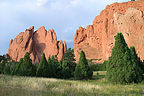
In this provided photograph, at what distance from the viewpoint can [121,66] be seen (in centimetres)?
1091

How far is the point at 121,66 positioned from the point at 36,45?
2055 inches

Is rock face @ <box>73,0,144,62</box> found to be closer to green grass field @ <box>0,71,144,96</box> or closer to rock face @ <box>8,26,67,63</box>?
rock face @ <box>8,26,67,63</box>

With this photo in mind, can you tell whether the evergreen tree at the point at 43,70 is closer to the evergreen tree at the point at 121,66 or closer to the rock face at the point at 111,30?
the evergreen tree at the point at 121,66

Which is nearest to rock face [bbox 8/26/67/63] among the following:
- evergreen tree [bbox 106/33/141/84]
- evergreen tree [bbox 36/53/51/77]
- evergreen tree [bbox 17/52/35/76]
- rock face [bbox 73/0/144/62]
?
rock face [bbox 73/0/144/62]

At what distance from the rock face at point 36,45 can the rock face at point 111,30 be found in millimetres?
9304

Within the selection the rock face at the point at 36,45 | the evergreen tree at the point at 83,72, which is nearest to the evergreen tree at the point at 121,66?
the evergreen tree at the point at 83,72

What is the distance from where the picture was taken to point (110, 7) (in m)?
49.7

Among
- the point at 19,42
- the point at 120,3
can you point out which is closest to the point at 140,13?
the point at 120,3

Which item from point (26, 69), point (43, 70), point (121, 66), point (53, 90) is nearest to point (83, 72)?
point (43, 70)

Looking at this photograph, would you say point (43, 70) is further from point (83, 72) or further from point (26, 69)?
point (83, 72)

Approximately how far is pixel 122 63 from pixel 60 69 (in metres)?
13.0

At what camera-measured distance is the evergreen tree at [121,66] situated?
10.4 m

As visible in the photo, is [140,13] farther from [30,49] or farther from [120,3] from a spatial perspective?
[30,49]

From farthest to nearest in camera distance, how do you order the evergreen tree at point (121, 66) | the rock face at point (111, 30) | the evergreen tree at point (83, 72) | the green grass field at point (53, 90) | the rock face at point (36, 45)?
the rock face at point (36, 45)
the rock face at point (111, 30)
the evergreen tree at point (83, 72)
the evergreen tree at point (121, 66)
the green grass field at point (53, 90)
